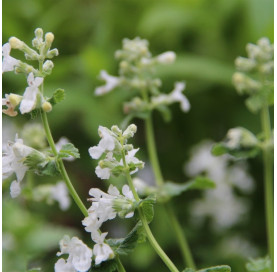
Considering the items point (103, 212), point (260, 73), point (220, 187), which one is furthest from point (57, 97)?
point (220, 187)

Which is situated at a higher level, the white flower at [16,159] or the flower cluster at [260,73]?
the flower cluster at [260,73]

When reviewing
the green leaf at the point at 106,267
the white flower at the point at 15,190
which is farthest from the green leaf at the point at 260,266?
the white flower at the point at 15,190

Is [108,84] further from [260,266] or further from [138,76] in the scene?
[260,266]

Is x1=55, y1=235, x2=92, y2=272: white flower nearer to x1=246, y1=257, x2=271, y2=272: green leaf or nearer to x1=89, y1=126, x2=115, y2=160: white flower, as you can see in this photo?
x1=89, y1=126, x2=115, y2=160: white flower

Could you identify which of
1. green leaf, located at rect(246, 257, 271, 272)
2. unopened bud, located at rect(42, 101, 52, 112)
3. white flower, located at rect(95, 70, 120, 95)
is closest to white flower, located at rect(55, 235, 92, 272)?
unopened bud, located at rect(42, 101, 52, 112)

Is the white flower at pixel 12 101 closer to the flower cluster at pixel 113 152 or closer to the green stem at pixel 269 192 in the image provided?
the flower cluster at pixel 113 152

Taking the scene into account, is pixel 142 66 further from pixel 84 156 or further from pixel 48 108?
pixel 84 156

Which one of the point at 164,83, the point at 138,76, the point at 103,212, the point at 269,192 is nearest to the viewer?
the point at 103,212
